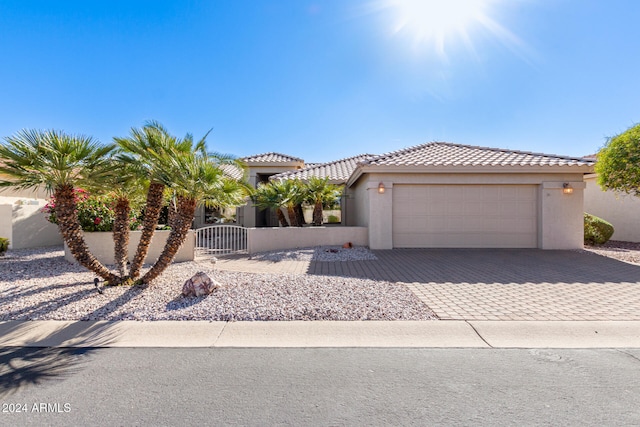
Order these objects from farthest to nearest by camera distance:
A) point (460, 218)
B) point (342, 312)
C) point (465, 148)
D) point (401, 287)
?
point (465, 148) < point (460, 218) < point (401, 287) < point (342, 312)

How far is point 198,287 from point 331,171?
12.9 meters

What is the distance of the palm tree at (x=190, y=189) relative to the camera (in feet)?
17.9

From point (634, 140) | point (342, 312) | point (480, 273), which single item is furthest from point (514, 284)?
point (634, 140)

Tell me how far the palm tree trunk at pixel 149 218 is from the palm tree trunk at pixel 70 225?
25.9 inches

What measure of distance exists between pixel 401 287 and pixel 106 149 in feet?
22.8

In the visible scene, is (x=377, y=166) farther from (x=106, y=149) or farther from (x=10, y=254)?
(x=10, y=254)

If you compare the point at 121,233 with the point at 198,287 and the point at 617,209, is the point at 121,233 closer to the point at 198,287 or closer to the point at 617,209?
the point at 198,287

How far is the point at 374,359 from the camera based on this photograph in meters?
3.41

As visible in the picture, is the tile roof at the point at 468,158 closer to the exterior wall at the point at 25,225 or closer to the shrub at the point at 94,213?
the shrub at the point at 94,213

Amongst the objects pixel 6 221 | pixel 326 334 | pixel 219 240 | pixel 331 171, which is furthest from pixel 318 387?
pixel 6 221

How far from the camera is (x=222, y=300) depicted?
17.4ft

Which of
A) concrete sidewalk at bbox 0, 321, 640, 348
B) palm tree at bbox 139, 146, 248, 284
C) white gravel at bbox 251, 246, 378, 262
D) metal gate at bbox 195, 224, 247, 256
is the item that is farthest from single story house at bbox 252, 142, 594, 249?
concrete sidewalk at bbox 0, 321, 640, 348

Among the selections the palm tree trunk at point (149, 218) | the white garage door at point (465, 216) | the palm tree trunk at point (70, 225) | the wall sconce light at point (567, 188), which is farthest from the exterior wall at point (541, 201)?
the palm tree trunk at point (70, 225)

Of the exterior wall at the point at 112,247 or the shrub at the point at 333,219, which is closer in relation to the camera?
the exterior wall at the point at 112,247
